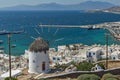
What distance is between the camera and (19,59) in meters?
60.6

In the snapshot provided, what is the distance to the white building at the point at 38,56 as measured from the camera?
107 ft

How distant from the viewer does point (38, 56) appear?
3266 cm

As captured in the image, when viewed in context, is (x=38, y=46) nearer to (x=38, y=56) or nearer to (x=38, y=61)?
(x=38, y=56)

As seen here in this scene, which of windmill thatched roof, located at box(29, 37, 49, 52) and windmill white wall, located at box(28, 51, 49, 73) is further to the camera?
windmill white wall, located at box(28, 51, 49, 73)

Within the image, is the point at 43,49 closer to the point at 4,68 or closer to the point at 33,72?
the point at 33,72

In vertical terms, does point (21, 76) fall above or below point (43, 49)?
below

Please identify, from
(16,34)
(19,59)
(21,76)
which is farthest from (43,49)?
(16,34)

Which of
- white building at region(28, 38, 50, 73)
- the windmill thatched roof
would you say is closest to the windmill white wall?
white building at region(28, 38, 50, 73)

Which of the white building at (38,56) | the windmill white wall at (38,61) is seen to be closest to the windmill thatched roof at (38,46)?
the white building at (38,56)

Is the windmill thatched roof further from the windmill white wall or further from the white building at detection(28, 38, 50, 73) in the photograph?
the windmill white wall

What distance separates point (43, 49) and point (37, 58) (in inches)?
41.4

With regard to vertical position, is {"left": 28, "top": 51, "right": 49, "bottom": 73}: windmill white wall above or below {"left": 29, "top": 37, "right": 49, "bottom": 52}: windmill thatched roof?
below

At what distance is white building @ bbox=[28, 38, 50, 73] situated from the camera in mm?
32594

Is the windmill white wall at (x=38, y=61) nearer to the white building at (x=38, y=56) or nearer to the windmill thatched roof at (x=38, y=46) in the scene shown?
the white building at (x=38, y=56)
